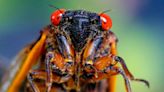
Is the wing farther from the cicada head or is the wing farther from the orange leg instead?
the orange leg

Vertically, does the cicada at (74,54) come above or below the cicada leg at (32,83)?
above

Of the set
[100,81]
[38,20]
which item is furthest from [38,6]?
[100,81]

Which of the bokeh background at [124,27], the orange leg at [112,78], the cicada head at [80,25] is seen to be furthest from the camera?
the bokeh background at [124,27]

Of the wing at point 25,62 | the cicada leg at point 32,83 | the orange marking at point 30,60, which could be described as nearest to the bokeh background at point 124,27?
the wing at point 25,62

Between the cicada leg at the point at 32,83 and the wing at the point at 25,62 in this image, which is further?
the wing at the point at 25,62

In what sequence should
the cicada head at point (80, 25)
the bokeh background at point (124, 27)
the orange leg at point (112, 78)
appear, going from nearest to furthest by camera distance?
the cicada head at point (80, 25), the orange leg at point (112, 78), the bokeh background at point (124, 27)

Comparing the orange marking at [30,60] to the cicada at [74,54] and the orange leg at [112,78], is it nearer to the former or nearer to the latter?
the cicada at [74,54]

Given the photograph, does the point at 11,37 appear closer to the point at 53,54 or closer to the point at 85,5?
the point at 85,5

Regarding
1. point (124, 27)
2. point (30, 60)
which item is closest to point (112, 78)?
point (30, 60)
